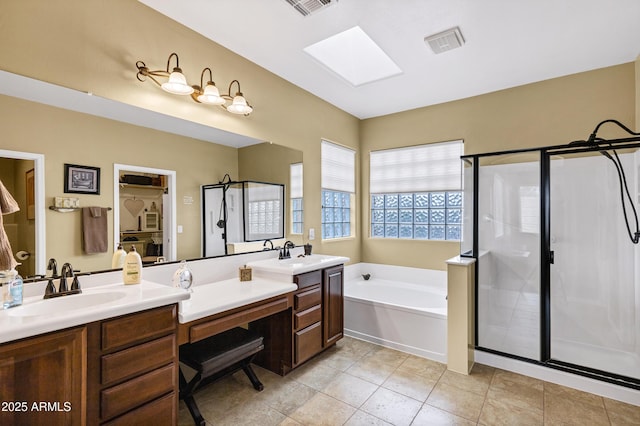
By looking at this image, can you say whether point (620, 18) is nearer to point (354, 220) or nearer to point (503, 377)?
point (503, 377)

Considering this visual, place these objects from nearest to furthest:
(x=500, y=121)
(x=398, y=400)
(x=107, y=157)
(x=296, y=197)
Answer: (x=107, y=157) → (x=398, y=400) → (x=296, y=197) → (x=500, y=121)

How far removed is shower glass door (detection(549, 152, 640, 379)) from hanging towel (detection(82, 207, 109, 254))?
340 centimetres

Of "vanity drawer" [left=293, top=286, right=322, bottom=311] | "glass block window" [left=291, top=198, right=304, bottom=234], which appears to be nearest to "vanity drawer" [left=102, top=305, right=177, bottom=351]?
"vanity drawer" [left=293, top=286, right=322, bottom=311]

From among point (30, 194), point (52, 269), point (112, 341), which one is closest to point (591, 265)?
point (112, 341)

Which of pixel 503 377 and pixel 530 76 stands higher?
pixel 530 76

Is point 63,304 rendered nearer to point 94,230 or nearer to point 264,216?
point 94,230

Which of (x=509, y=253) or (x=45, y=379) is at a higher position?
(x=509, y=253)

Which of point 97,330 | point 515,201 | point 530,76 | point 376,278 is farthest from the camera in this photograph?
point 376,278

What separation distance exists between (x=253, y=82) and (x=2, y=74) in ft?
5.59

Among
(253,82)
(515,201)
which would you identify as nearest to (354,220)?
(515,201)

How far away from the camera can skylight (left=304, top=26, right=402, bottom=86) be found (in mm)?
2643

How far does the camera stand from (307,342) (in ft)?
8.50

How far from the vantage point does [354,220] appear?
4.34m

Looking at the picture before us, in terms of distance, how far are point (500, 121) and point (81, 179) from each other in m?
3.88
